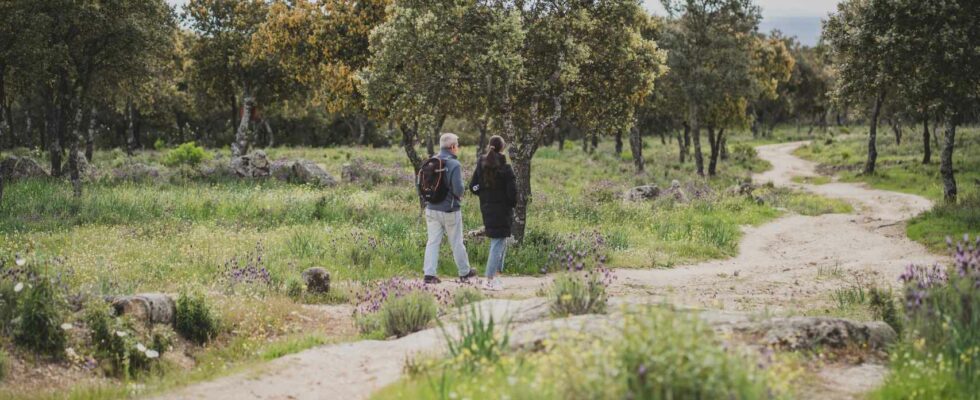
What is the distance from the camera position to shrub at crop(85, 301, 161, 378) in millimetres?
7766

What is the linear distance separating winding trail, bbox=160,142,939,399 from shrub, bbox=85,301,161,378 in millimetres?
1379

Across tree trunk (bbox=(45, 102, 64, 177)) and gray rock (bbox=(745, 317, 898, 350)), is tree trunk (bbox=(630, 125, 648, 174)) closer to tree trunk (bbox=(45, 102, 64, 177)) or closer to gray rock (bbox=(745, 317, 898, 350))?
tree trunk (bbox=(45, 102, 64, 177))

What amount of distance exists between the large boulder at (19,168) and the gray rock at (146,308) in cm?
2076

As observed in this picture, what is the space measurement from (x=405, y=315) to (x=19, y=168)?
24.2 meters

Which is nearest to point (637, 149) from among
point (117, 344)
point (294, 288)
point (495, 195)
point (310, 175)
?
point (310, 175)

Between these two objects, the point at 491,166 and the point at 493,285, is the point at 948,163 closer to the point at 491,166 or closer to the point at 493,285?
the point at 491,166

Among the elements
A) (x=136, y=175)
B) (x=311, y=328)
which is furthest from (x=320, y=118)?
(x=311, y=328)

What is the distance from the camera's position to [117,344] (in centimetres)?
793

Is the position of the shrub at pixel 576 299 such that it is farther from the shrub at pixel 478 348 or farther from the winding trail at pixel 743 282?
the shrub at pixel 478 348

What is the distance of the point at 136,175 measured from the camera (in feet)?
90.9

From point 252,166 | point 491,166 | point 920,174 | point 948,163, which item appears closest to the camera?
point 491,166

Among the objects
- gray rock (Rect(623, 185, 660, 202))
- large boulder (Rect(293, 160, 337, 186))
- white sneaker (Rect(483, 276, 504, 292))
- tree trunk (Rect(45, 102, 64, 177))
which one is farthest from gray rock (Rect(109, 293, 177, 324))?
tree trunk (Rect(45, 102, 64, 177))

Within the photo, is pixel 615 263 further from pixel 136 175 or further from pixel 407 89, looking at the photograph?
pixel 136 175

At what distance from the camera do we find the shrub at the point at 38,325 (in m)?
7.62
